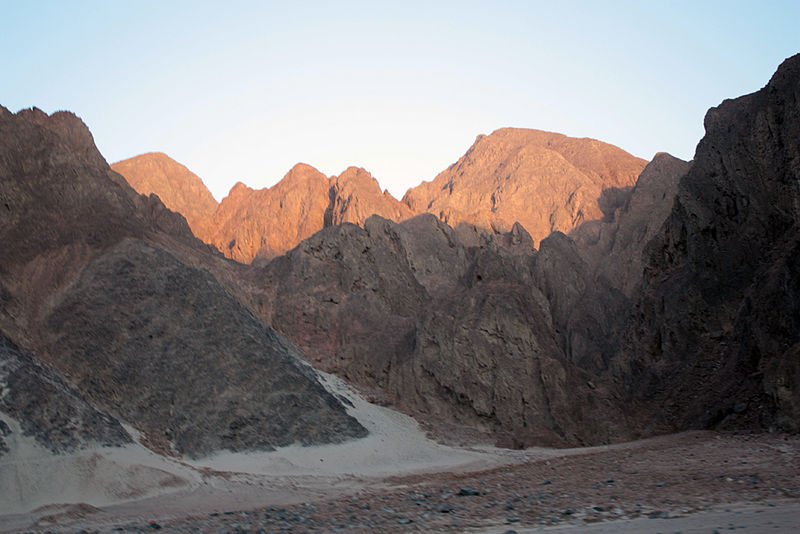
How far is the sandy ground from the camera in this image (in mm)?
14578

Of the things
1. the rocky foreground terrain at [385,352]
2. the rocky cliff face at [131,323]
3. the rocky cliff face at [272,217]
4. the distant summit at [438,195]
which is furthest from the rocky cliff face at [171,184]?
the rocky cliff face at [131,323]

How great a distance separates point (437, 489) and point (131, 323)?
1585cm

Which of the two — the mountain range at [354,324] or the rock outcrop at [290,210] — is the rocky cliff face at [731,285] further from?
the rock outcrop at [290,210]

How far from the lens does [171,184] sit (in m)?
88.2

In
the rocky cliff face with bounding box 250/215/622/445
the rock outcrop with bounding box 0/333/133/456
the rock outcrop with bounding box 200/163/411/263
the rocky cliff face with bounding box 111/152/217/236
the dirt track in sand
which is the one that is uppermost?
the rocky cliff face with bounding box 111/152/217/236

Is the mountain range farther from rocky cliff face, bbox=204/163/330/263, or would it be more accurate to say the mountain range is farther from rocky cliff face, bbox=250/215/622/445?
rocky cliff face, bbox=204/163/330/263

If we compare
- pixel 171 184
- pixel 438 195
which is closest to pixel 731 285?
pixel 171 184

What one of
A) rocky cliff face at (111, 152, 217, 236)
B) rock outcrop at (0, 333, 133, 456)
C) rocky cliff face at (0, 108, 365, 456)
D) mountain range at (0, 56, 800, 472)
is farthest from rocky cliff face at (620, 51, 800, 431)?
rocky cliff face at (111, 152, 217, 236)

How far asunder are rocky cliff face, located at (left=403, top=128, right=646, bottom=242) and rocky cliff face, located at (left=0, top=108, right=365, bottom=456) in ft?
146

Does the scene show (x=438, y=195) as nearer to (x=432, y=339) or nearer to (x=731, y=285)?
(x=432, y=339)

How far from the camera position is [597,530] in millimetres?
12953

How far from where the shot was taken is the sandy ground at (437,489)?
14578 mm

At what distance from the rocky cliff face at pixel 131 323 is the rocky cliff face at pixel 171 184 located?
154 ft

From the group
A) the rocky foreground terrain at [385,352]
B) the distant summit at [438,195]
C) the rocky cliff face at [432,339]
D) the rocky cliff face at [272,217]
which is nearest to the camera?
the rocky foreground terrain at [385,352]
